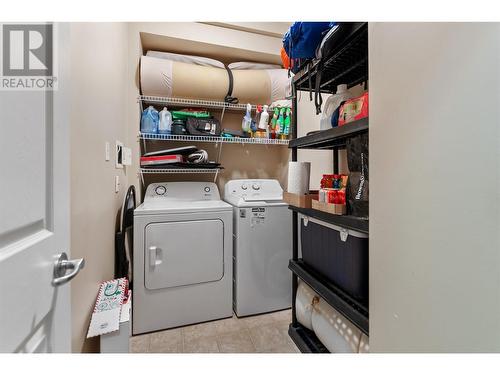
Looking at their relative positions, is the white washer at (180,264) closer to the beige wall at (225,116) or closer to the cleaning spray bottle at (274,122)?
the beige wall at (225,116)

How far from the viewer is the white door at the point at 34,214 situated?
0.47 meters

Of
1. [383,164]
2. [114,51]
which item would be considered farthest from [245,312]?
[114,51]

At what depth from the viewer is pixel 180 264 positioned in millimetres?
1921

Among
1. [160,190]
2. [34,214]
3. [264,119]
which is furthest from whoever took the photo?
[264,119]

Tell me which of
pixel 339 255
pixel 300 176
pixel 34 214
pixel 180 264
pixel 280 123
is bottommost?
pixel 180 264

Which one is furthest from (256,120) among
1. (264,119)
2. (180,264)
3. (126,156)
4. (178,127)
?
(180,264)

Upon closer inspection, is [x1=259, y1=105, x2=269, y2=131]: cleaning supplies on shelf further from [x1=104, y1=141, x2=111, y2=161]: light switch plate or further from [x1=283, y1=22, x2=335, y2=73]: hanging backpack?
[x1=104, y1=141, x2=111, y2=161]: light switch plate

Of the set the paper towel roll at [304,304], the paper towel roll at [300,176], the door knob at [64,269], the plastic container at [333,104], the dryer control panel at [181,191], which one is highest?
the plastic container at [333,104]

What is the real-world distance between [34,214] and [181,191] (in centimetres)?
172

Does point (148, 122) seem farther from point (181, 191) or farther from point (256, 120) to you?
point (256, 120)

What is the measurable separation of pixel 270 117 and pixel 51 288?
7.89 feet

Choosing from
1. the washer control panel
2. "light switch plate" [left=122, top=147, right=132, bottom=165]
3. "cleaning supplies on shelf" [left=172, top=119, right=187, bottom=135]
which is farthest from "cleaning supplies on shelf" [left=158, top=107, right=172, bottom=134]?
the washer control panel

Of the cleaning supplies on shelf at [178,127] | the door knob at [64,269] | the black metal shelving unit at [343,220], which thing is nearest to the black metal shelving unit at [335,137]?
the black metal shelving unit at [343,220]

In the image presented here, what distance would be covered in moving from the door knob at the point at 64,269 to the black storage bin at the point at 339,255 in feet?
3.44
